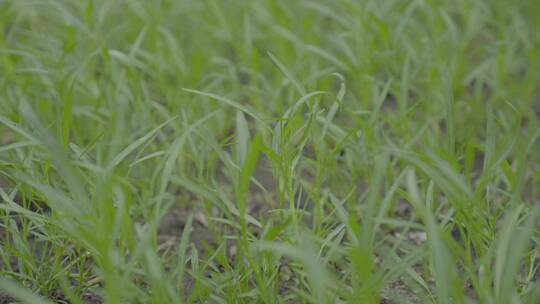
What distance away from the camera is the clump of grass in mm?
1578

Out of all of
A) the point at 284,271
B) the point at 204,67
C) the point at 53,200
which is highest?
the point at 53,200

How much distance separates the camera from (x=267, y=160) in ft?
→ 9.41

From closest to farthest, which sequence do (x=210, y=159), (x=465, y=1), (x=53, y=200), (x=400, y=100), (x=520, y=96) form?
(x=53, y=200) < (x=210, y=159) < (x=400, y=100) < (x=520, y=96) < (x=465, y=1)

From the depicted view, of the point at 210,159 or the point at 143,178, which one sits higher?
the point at 210,159

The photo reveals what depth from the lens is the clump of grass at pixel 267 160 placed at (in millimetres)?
1578

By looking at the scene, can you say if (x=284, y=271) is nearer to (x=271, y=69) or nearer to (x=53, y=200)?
(x=53, y=200)

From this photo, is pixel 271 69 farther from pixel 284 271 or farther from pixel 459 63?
pixel 284 271

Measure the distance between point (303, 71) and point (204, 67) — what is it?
484mm

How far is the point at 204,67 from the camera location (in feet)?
10.5

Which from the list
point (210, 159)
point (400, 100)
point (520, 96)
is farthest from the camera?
point (520, 96)

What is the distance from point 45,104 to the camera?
8.37ft

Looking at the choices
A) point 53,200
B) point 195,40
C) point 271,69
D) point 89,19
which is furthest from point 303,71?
point 53,200

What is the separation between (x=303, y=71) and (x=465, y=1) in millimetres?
918

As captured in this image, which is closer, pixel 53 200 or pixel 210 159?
pixel 53 200
